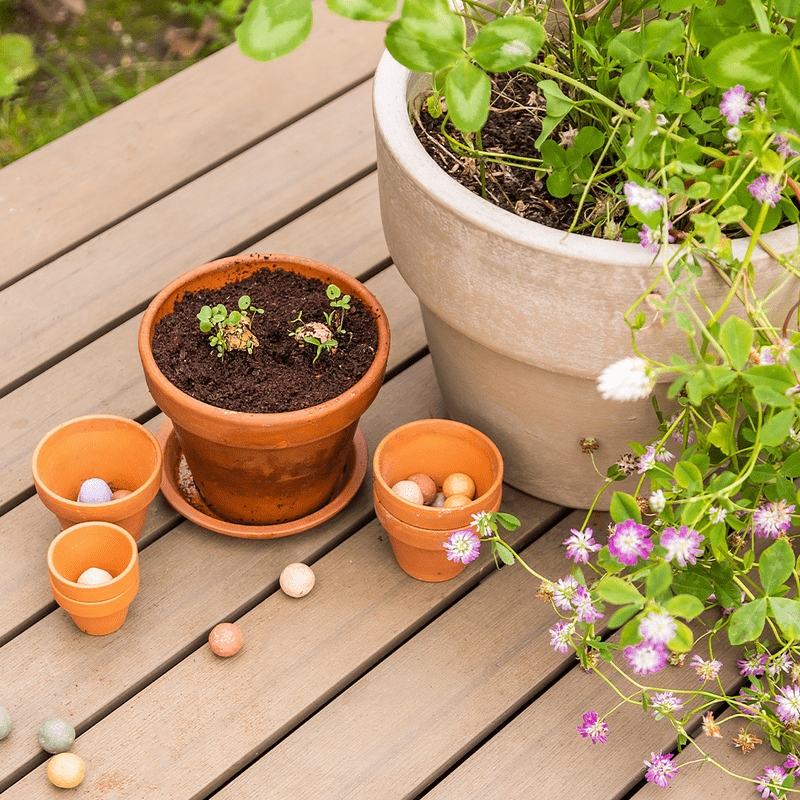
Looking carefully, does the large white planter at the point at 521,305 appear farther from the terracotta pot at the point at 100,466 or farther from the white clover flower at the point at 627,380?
the terracotta pot at the point at 100,466

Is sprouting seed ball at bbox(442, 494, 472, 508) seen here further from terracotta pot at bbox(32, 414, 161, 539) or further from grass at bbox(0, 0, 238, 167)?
grass at bbox(0, 0, 238, 167)

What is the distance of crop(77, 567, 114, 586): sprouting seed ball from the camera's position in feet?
4.17

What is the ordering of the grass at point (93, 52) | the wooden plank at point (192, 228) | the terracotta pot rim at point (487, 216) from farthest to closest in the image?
the grass at point (93, 52) < the wooden plank at point (192, 228) < the terracotta pot rim at point (487, 216)

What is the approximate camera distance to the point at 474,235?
112 centimetres

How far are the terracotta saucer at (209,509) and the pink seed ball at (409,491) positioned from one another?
0.13 m

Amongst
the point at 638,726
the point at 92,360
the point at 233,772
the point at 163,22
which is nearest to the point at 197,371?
the point at 92,360

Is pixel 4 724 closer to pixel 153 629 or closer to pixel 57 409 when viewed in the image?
pixel 153 629

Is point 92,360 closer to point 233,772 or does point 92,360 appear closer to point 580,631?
point 233,772

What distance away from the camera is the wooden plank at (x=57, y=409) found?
4.50 ft

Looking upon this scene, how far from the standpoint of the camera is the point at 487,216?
1.11 metres

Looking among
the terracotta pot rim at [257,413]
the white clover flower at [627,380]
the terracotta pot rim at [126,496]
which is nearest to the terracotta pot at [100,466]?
the terracotta pot rim at [126,496]

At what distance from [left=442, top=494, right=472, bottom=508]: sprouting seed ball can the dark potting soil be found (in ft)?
0.67

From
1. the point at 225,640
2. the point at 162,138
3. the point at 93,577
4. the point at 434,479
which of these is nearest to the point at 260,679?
the point at 225,640

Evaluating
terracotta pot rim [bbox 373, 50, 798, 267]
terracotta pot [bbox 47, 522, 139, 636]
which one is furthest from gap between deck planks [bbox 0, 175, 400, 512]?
terracotta pot rim [bbox 373, 50, 798, 267]
